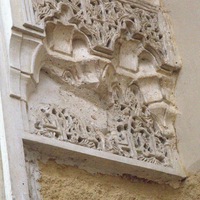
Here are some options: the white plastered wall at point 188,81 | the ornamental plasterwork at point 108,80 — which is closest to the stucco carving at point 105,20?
the ornamental plasterwork at point 108,80

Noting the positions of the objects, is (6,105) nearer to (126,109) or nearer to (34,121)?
(34,121)

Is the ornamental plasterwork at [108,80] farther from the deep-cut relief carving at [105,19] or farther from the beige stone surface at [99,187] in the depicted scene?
the beige stone surface at [99,187]

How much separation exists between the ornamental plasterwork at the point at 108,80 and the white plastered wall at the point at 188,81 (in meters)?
0.05

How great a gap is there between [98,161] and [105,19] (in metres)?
0.74

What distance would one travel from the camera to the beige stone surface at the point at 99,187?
8.32ft

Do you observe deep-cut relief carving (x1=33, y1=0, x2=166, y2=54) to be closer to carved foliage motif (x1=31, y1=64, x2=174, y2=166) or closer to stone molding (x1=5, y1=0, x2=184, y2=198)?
stone molding (x1=5, y1=0, x2=184, y2=198)

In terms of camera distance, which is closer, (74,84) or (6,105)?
(6,105)

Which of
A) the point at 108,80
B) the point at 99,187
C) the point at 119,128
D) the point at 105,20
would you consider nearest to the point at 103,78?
the point at 108,80

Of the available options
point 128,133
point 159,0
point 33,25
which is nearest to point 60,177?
point 128,133

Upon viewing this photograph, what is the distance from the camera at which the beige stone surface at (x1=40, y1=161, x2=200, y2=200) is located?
254 centimetres

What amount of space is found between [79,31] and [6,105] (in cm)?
59

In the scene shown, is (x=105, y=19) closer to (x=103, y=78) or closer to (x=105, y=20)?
(x=105, y=20)

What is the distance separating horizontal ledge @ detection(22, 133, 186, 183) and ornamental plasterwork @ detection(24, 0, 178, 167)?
36 mm

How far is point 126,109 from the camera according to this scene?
2.96 metres
